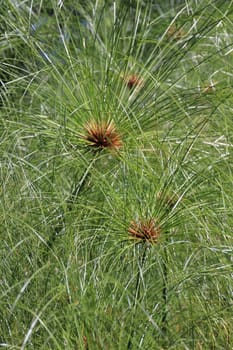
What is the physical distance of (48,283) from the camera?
3.00ft

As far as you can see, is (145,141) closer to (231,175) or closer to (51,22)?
(231,175)

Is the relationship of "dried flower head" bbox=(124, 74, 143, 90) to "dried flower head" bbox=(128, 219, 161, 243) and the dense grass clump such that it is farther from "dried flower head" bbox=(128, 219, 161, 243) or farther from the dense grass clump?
"dried flower head" bbox=(128, 219, 161, 243)

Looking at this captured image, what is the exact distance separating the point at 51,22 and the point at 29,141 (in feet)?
1.11

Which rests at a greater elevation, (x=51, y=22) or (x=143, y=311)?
(x=51, y=22)

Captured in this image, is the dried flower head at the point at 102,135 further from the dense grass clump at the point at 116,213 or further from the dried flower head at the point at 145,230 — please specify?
the dried flower head at the point at 145,230

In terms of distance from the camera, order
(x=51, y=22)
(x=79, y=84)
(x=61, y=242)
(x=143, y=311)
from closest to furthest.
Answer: (x=143, y=311), (x=61, y=242), (x=79, y=84), (x=51, y=22)

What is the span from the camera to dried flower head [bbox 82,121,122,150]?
3.41 feet

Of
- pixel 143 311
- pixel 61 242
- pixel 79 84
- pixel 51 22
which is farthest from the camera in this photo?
pixel 51 22

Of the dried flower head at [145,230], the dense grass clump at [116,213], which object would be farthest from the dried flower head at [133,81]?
the dried flower head at [145,230]

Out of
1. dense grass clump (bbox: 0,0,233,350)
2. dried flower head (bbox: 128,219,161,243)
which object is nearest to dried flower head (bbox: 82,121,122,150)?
dense grass clump (bbox: 0,0,233,350)

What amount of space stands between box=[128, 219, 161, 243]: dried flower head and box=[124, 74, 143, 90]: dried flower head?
24 cm

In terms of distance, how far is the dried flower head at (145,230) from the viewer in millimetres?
938

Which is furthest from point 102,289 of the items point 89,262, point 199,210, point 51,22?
point 51,22

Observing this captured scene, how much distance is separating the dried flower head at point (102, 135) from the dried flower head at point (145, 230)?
14cm
